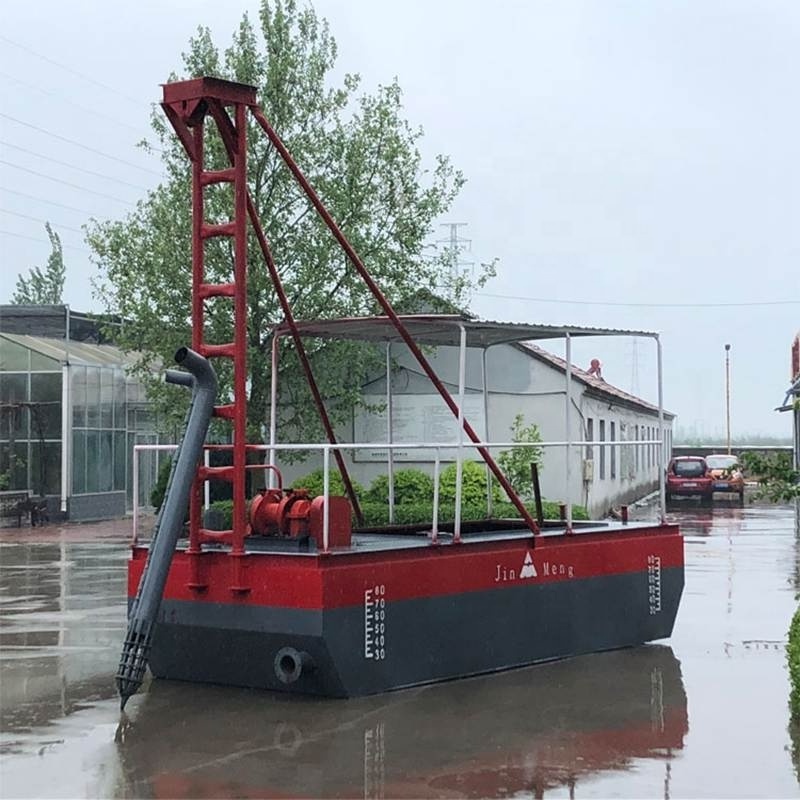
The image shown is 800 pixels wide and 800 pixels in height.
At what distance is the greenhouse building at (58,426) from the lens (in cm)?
3569

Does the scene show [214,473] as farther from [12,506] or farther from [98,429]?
[98,429]

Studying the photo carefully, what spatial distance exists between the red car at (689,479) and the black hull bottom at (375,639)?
29.8 meters

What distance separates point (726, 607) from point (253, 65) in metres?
17.4

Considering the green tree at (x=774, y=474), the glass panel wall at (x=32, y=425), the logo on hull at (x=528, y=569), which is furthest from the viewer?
the glass panel wall at (x=32, y=425)

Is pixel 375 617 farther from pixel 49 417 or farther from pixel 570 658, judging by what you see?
pixel 49 417

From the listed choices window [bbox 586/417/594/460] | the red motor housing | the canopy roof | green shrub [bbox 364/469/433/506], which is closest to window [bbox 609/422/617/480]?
window [bbox 586/417/594/460]

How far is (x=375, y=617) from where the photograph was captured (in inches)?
420

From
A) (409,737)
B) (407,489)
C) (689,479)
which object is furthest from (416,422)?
(409,737)

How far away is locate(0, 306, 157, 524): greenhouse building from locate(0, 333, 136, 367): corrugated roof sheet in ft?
0.12

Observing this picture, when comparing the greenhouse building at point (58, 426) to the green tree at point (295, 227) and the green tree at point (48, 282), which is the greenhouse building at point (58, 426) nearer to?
the green tree at point (295, 227)

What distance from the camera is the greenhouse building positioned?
35.7 m

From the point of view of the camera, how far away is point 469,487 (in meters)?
26.8

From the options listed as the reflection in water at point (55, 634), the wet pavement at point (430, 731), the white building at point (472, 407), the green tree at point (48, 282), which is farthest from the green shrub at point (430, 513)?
the green tree at point (48, 282)

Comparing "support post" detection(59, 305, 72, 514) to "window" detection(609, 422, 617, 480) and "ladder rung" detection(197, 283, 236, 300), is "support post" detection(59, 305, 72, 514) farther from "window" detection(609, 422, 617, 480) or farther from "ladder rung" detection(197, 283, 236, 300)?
"ladder rung" detection(197, 283, 236, 300)
